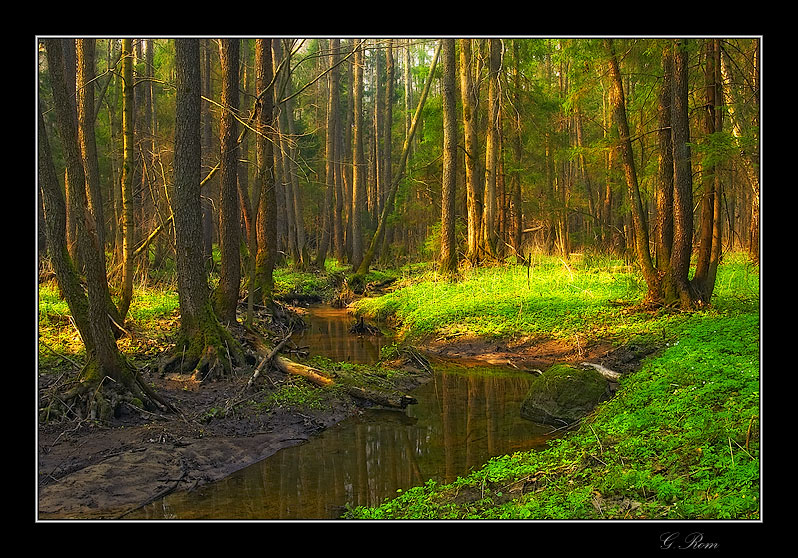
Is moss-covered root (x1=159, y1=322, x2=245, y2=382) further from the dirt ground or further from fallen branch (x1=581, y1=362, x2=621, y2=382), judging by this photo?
fallen branch (x1=581, y1=362, x2=621, y2=382)

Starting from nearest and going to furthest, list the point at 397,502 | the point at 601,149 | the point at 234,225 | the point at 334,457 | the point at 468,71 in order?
the point at 397,502 → the point at 334,457 → the point at 234,225 → the point at 601,149 → the point at 468,71

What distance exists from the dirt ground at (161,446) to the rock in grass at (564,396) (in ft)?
7.78

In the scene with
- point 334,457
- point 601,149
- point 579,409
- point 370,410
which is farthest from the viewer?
point 601,149

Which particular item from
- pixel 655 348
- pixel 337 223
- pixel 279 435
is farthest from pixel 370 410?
pixel 337 223

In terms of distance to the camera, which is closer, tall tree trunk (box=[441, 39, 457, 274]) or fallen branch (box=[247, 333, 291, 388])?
fallen branch (box=[247, 333, 291, 388])

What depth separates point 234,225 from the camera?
1204cm

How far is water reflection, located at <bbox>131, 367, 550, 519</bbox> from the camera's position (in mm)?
6000

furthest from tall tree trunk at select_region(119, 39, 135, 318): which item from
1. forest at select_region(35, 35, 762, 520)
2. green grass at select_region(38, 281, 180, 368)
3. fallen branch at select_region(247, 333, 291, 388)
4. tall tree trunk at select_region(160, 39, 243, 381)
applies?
fallen branch at select_region(247, 333, 291, 388)

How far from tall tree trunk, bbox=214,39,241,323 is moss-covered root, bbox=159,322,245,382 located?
5.28 ft

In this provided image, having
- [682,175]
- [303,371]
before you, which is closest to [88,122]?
[303,371]

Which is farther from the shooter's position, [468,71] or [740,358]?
[468,71]

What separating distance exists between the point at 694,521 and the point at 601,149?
9.92 meters

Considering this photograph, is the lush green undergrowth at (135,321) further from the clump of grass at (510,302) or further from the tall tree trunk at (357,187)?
the tall tree trunk at (357,187)

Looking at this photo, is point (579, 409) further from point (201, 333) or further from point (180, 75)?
point (180, 75)
